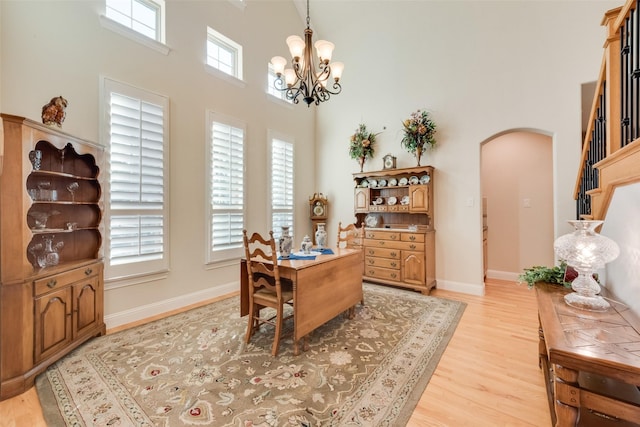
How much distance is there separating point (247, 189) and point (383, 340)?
9.18ft

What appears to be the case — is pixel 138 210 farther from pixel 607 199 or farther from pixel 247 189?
pixel 607 199

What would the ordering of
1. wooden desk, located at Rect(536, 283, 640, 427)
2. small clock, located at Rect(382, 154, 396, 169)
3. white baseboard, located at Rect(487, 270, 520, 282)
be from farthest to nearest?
white baseboard, located at Rect(487, 270, 520, 282)
small clock, located at Rect(382, 154, 396, 169)
wooden desk, located at Rect(536, 283, 640, 427)

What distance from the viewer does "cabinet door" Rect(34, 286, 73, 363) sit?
1.93 meters

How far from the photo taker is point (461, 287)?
3967mm

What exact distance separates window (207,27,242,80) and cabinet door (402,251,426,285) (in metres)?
3.73

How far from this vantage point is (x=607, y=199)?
1.79 meters

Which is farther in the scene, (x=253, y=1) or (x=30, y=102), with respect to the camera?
(x=253, y=1)

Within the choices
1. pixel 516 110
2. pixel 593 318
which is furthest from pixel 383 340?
pixel 516 110

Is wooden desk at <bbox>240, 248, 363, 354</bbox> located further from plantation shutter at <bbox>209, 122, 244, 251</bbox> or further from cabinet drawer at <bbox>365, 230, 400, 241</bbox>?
plantation shutter at <bbox>209, 122, 244, 251</bbox>

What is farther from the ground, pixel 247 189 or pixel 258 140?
pixel 258 140

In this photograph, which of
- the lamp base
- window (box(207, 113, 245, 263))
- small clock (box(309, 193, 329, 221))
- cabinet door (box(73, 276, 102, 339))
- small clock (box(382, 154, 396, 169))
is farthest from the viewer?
small clock (box(309, 193, 329, 221))

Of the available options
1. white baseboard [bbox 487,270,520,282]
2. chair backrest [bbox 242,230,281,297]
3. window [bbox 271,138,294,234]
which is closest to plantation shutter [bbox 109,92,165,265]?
chair backrest [bbox 242,230,281,297]

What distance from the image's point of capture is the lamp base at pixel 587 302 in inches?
55.8

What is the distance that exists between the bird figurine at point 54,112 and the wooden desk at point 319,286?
6.39 ft
